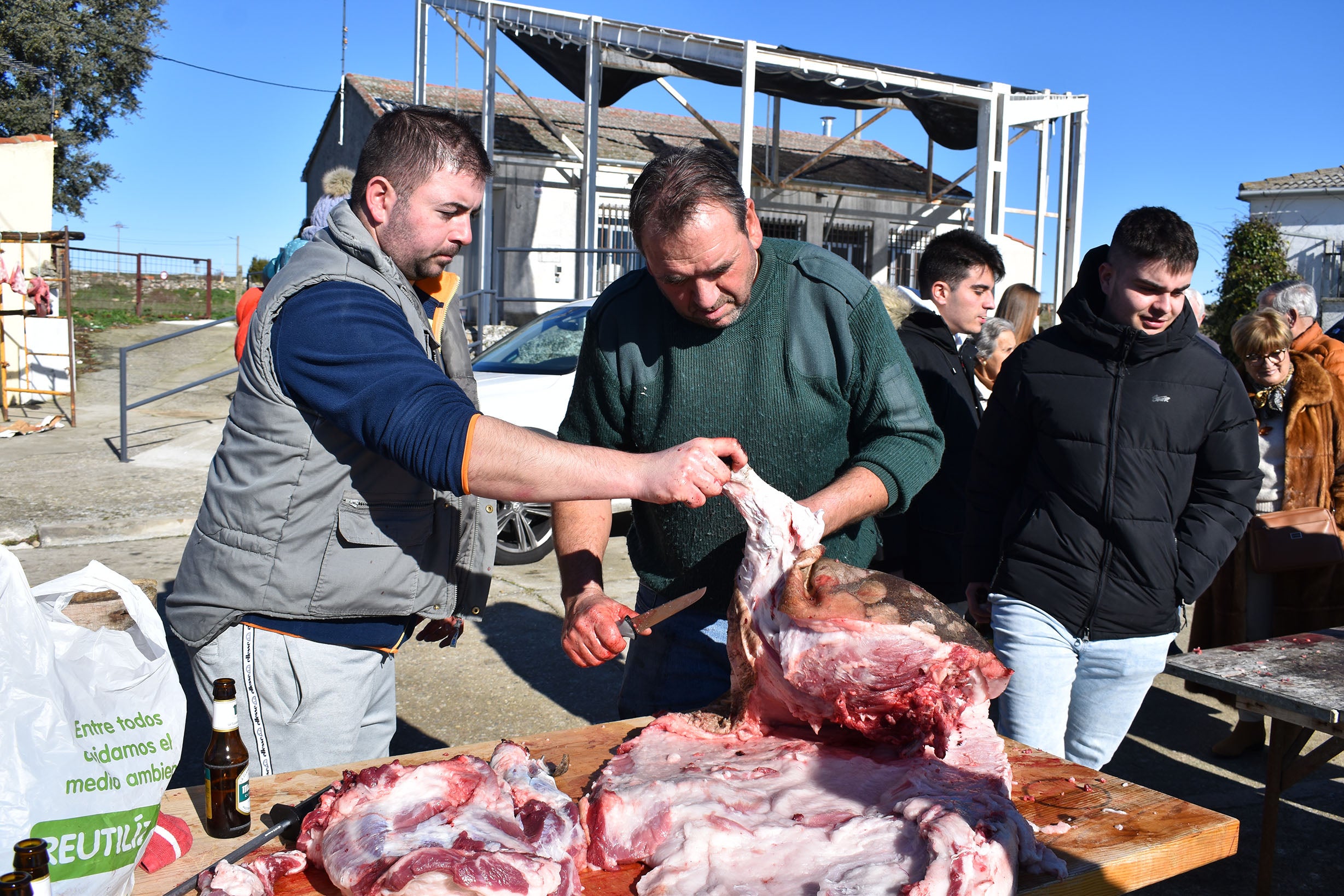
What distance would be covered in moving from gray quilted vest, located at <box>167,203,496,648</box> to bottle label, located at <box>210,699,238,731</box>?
0.25 meters

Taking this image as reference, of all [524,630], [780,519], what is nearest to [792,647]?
[780,519]

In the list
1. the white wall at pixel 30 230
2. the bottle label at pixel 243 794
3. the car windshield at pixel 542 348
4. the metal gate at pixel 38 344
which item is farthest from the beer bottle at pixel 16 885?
the white wall at pixel 30 230

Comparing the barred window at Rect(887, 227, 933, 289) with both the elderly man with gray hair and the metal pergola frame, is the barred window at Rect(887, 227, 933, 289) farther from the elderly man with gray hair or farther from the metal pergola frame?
the elderly man with gray hair

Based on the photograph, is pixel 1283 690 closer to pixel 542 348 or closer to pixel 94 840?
pixel 94 840

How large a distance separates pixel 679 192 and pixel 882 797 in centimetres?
146

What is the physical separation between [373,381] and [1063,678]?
2378mm

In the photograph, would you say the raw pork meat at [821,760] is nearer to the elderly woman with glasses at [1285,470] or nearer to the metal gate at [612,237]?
the elderly woman with glasses at [1285,470]

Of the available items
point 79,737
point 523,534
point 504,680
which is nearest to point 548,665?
point 504,680

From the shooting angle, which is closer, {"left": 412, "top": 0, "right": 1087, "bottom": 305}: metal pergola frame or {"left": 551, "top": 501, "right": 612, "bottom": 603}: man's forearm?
{"left": 551, "top": 501, "right": 612, "bottom": 603}: man's forearm

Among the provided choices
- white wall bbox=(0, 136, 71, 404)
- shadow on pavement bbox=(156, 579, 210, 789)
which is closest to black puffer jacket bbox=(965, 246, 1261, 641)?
shadow on pavement bbox=(156, 579, 210, 789)

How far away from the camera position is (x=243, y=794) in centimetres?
197

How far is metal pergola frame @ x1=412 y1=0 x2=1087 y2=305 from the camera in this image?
13133mm

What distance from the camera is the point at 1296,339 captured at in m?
5.43

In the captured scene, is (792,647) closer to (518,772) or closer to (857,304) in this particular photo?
(518,772)
